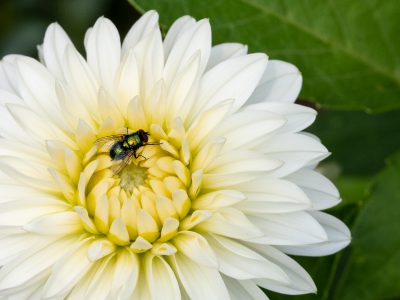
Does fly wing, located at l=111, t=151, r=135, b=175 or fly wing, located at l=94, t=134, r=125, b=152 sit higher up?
fly wing, located at l=94, t=134, r=125, b=152

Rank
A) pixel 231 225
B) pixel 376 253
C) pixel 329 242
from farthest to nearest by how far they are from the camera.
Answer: pixel 376 253 < pixel 329 242 < pixel 231 225

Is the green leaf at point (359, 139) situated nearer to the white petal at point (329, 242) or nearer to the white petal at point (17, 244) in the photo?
the white petal at point (329, 242)

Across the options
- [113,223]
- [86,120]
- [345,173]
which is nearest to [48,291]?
[113,223]

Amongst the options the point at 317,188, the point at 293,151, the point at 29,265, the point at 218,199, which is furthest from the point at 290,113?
the point at 29,265

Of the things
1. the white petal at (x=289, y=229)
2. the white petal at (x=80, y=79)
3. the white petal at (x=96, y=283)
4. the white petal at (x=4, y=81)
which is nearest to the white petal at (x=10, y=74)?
the white petal at (x=4, y=81)

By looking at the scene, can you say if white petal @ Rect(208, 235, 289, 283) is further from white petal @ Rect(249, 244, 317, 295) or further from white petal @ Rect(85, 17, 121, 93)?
white petal @ Rect(85, 17, 121, 93)

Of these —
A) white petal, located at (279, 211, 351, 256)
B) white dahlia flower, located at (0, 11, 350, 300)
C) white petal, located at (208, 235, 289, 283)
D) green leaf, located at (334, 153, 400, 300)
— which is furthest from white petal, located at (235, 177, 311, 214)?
green leaf, located at (334, 153, 400, 300)

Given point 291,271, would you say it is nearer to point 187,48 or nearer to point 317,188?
point 317,188
